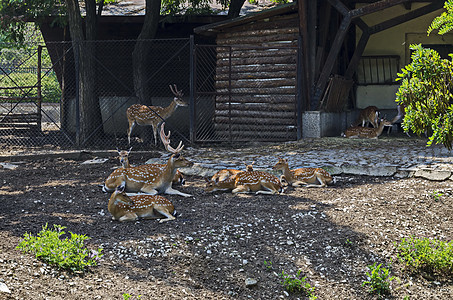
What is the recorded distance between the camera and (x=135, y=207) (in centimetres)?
754

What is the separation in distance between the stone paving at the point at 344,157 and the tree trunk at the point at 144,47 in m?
2.70

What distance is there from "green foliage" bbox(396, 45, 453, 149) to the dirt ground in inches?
63.7

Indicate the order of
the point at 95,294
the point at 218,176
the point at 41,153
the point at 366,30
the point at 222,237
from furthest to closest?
the point at 366,30
the point at 41,153
the point at 218,176
the point at 222,237
the point at 95,294

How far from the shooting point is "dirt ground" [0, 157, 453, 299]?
5793 mm

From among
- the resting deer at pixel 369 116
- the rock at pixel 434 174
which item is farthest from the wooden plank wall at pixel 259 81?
the rock at pixel 434 174

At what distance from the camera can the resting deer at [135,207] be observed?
7512 millimetres

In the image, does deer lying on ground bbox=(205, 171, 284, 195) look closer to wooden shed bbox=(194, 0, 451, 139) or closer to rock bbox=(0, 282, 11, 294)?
rock bbox=(0, 282, 11, 294)

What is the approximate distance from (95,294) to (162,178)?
3.65 meters

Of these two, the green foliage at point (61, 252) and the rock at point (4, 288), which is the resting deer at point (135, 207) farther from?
the rock at point (4, 288)

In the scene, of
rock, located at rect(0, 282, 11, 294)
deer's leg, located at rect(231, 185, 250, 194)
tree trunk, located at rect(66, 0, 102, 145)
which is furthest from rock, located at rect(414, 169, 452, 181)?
tree trunk, located at rect(66, 0, 102, 145)

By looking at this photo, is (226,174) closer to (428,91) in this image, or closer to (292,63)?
(428,91)

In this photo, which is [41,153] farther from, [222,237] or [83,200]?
[222,237]

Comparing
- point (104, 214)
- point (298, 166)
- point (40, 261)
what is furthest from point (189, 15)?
point (40, 261)

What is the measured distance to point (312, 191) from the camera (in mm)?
9188
